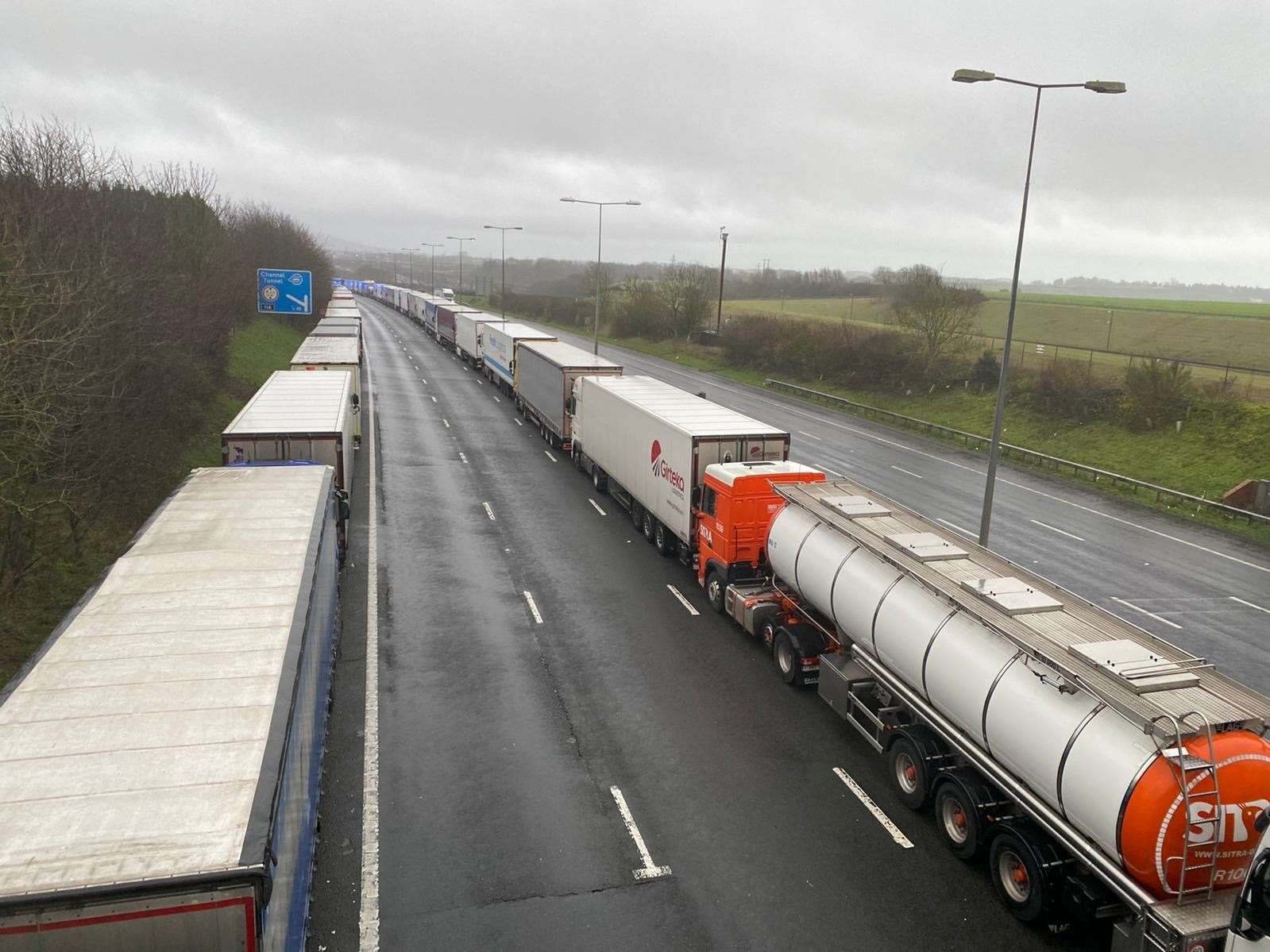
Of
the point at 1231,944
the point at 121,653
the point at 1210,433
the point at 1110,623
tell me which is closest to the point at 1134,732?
the point at 1231,944

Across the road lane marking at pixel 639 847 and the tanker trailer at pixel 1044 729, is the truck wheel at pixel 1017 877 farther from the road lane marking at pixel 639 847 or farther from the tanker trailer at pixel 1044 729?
the road lane marking at pixel 639 847

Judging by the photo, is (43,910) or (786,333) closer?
(43,910)

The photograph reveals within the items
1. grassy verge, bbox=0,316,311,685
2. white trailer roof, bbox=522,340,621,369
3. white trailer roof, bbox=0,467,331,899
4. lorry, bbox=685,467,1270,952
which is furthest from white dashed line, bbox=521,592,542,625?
white trailer roof, bbox=522,340,621,369

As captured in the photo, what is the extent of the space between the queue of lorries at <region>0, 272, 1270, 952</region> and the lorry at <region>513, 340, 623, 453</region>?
17175mm

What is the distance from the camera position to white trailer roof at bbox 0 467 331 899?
5949mm

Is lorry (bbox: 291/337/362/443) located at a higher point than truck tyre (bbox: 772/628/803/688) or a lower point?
higher

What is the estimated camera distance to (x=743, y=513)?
16.9 metres

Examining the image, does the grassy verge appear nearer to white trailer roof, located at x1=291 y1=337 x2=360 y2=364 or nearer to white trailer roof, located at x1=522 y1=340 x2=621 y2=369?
white trailer roof, located at x1=291 y1=337 x2=360 y2=364

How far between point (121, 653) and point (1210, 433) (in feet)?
130

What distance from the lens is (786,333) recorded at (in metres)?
61.8

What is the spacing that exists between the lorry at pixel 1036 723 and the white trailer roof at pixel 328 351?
2550 centimetres

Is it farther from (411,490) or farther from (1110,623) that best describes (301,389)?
(1110,623)

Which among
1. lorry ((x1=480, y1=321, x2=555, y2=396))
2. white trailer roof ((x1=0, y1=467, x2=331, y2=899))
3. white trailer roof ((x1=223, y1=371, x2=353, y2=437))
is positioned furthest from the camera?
lorry ((x1=480, y1=321, x2=555, y2=396))

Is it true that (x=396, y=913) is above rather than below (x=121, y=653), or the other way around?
below
